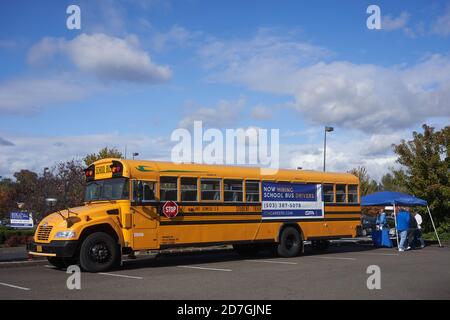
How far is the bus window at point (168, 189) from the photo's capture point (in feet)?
46.4

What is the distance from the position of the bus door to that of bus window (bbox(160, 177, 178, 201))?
0.94 ft

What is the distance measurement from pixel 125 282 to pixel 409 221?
1259 cm

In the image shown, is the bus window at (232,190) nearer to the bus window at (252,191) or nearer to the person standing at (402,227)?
the bus window at (252,191)

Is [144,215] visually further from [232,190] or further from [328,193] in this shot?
[328,193]

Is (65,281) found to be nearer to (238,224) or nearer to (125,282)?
(125,282)

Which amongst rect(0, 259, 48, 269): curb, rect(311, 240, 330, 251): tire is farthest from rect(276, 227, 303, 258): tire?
rect(0, 259, 48, 269): curb

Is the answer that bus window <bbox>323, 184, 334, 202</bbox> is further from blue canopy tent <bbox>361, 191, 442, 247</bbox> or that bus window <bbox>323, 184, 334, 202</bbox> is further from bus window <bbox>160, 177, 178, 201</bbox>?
bus window <bbox>160, 177, 178, 201</bbox>

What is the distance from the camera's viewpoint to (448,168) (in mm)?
25281

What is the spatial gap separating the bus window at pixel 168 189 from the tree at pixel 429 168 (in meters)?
14.5

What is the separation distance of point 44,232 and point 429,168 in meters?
18.1

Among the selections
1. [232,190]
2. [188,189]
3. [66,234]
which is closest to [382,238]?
[232,190]

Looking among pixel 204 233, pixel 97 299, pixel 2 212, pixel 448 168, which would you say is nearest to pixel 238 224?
pixel 204 233

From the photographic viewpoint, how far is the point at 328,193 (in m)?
18.4

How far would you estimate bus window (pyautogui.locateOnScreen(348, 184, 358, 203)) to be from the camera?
1905 cm
